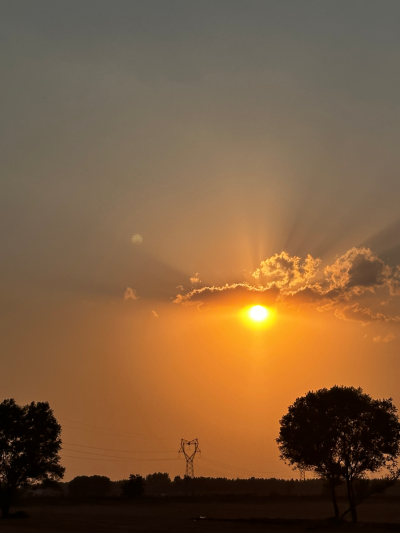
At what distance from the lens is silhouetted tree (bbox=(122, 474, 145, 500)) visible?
19588 centimetres

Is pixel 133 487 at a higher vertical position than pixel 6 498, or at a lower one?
higher

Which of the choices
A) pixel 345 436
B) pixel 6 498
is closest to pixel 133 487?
pixel 6 498

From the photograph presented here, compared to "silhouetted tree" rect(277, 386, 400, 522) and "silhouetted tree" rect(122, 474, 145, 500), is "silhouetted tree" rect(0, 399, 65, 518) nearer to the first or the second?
"silhouetted tree" rect(277, 386, 400, 522)

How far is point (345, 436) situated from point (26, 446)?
2354 inches

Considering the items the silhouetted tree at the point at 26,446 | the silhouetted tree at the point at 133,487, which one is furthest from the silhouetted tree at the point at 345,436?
the silhouetted tree at the point at 133,487

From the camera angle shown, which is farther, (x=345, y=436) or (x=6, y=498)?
(x=6, y=498)

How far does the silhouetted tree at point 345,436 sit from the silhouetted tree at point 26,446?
47598mm

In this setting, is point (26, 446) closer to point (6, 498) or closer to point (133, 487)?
point (6, 498)

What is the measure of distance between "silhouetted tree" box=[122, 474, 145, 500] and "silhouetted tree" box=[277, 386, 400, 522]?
12223 centimetres

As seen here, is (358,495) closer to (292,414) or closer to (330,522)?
(330,522)

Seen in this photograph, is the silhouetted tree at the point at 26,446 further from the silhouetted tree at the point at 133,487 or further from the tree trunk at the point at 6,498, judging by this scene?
the silhouetted tree at the point at 133,487

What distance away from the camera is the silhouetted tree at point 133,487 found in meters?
196

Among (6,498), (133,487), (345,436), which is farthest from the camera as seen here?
(133,487)

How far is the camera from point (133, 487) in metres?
197
